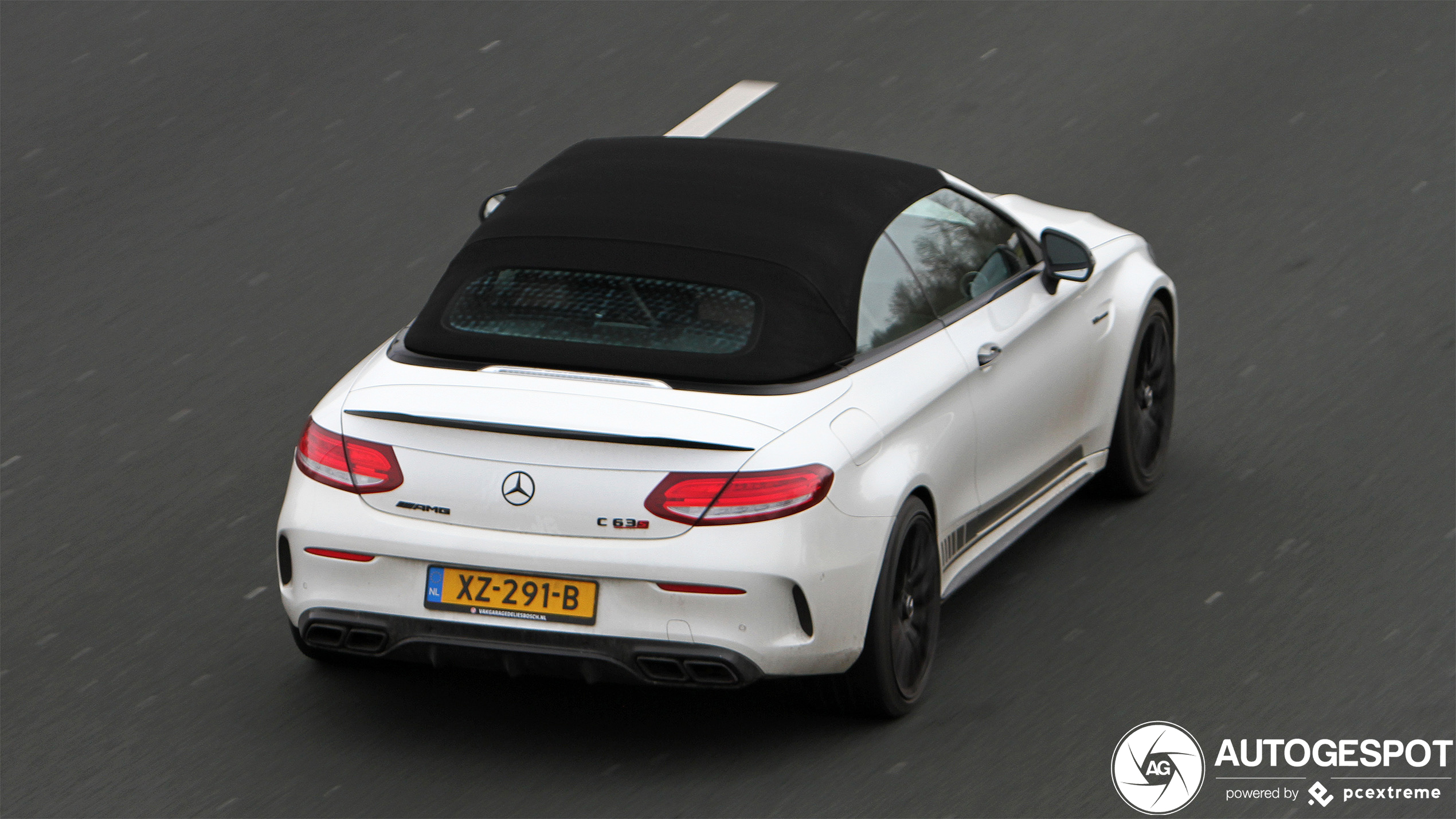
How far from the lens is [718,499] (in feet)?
18.8

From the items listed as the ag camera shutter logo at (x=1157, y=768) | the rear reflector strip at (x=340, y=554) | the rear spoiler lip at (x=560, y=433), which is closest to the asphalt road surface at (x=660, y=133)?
the ag camera shutter logo at (x=1157, y=768)

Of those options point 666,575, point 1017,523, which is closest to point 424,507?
point 666,575

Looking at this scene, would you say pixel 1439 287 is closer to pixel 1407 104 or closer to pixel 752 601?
pixel 1407 104

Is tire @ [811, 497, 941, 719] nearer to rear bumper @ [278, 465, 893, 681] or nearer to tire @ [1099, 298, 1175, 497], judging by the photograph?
rear bumper @ [278, 465, 893, 681]

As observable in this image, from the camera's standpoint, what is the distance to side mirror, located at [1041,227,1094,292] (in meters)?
7.48

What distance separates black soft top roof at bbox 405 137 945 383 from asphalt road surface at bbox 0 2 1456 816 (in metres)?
1.14

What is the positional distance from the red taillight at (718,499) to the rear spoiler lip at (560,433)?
0.08 meters

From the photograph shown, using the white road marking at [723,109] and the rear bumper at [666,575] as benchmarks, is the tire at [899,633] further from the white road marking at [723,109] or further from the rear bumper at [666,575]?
the white road marking at [723,109]

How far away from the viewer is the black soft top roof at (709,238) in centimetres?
617

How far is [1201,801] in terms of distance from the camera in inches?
232

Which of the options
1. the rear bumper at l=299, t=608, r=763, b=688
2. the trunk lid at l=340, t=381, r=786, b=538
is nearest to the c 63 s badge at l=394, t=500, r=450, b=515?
the trunk lid at l=340, t=381, r=786, b=538

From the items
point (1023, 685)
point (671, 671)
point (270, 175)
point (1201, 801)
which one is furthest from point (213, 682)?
point (270, 175)

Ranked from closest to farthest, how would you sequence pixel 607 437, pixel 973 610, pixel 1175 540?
pixel 607 437 → pixel 973 610 → pixel 1175 540

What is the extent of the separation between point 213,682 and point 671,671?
168cm
